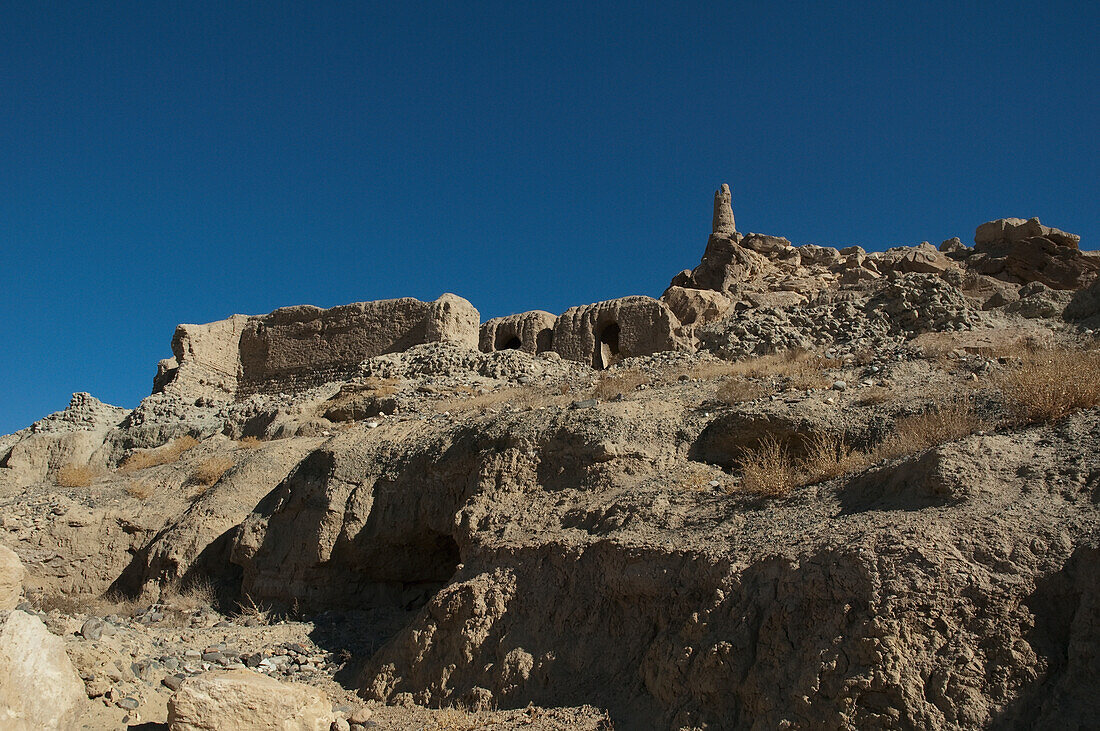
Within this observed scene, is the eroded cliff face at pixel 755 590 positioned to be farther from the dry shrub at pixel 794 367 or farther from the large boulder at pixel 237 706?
the dry shrub at pixel 794 367

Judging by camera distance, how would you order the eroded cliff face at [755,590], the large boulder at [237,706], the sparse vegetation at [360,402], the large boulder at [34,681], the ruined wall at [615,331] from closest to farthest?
the eroded cliff face at [755,590] → the large boulder at [34,681] → the large boulder at [237,706] → the sparse vegetation at [360,402] → the ruined wall at [615,331]

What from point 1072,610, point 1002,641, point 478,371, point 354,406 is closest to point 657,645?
point 1002,641

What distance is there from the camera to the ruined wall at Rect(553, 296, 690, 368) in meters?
22.7

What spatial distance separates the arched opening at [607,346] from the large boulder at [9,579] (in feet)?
60.6

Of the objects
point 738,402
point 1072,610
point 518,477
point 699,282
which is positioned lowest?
point 1072,610

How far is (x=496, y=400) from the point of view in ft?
37.9

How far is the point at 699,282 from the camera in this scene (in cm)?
3114

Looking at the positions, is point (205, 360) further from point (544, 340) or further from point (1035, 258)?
point (1035, 258)

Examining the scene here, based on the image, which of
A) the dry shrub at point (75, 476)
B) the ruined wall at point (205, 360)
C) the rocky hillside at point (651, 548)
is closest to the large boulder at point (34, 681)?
the rocky hillside at point (651, 548)

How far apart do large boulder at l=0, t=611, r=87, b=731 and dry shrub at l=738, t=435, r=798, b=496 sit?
4.53 meters

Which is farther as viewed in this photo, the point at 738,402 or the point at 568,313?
the point at 568,313

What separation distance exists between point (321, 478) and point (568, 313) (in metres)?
17.6

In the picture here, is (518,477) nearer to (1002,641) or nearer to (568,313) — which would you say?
(1002,641)

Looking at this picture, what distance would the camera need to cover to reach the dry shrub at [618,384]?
9562mm
